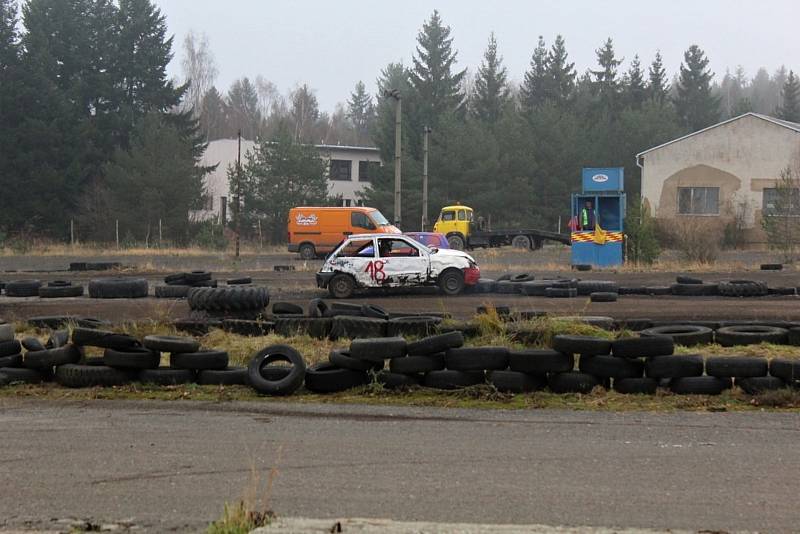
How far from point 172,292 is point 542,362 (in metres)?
12.8

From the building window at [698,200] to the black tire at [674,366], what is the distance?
132 feet

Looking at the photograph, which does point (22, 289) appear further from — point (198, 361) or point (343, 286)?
point (198, 361)

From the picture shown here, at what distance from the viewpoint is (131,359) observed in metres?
10.6

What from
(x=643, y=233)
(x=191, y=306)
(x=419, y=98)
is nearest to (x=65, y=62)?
(x=419, y=98)

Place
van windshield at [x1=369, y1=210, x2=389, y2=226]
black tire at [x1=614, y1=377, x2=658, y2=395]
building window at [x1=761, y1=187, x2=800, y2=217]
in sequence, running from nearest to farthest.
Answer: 1. black tire at [x1=614, y1=377, x2=658, y2=395]
2. building window at [x1=761, y1=187, x2=800, y2=217]
3. van windshield at [x1=369, y1=210, x2=389, y2=226]

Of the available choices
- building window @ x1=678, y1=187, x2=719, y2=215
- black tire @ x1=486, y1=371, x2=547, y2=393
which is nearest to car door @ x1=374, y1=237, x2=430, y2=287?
black tire @ x1=486, y1=371, x2=547, y2=393

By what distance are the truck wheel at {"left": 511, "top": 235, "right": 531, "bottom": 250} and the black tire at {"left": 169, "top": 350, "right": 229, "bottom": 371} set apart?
37558mm

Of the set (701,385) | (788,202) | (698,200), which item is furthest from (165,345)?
(698,200)

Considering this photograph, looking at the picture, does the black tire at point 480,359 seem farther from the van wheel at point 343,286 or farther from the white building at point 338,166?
the white building at point 338,166

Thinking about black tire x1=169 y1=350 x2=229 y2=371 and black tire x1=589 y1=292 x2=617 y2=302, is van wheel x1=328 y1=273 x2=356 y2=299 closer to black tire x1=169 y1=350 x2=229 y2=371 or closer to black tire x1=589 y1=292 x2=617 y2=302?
black tire x1=589 y1=292 x2=617 y2=302

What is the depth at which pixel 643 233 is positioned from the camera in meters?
30.3

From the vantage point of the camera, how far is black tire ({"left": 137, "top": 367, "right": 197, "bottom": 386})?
34.7 feet

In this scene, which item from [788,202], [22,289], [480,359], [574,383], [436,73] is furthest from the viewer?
[436,73]

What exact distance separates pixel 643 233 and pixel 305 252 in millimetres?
16998
